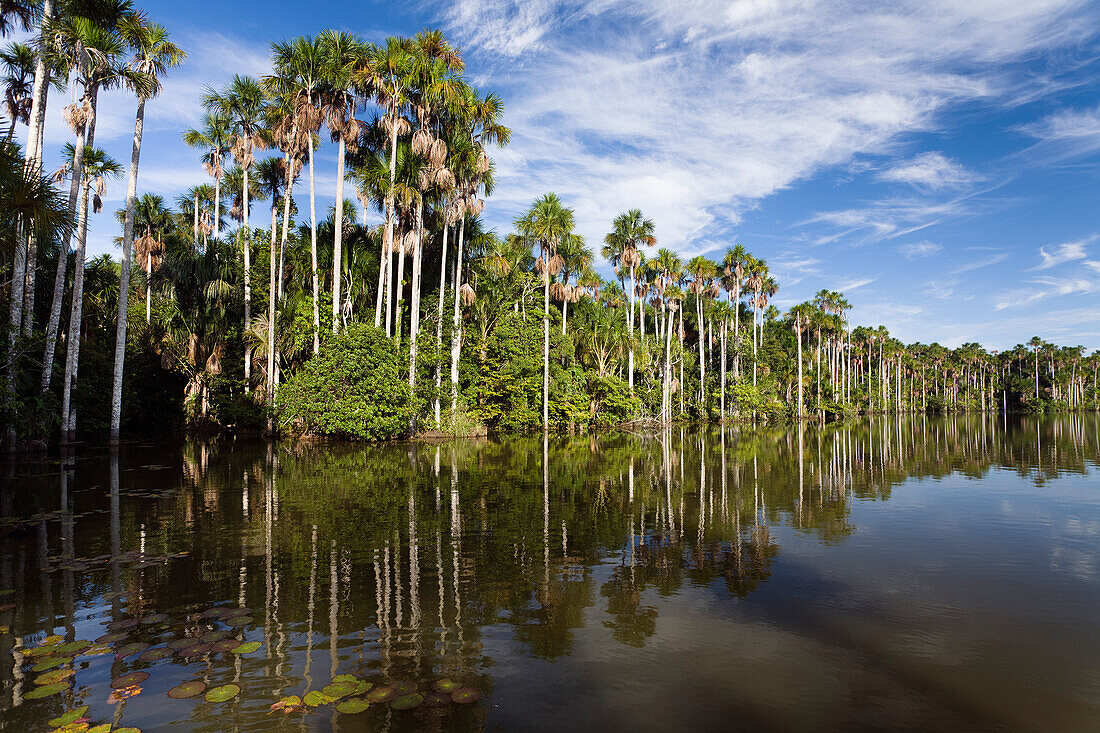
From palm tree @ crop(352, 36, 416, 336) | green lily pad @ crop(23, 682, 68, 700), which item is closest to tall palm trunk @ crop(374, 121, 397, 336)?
palm tree @ crop(352, 36, 416, 336)

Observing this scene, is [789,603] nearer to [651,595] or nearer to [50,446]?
[651,595]

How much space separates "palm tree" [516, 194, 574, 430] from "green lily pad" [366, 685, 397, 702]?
3241 cm

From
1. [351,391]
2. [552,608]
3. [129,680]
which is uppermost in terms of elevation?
[351,391]

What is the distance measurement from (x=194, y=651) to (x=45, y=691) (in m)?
1.08

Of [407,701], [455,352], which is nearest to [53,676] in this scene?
[407,701]

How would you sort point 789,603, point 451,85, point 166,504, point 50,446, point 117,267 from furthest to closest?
point 117,267
point 451,85
point 50,446
point 166,504
point 789,603

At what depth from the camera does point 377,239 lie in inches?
1452

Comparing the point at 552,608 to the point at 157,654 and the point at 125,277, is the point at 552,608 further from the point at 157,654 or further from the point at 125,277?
the point at 125,277

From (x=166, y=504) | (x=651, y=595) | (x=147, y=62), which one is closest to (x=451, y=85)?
(x=147, y=62)

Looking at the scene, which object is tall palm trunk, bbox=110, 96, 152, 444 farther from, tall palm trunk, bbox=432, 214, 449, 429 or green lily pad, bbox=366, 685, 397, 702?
green lily pad, bbox=366, 685, 397, 702

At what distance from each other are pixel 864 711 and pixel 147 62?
108 ft

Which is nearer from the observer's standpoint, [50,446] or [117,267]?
[50,446]

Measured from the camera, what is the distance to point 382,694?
460 cm

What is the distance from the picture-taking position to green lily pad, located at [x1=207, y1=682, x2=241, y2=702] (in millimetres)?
4594
